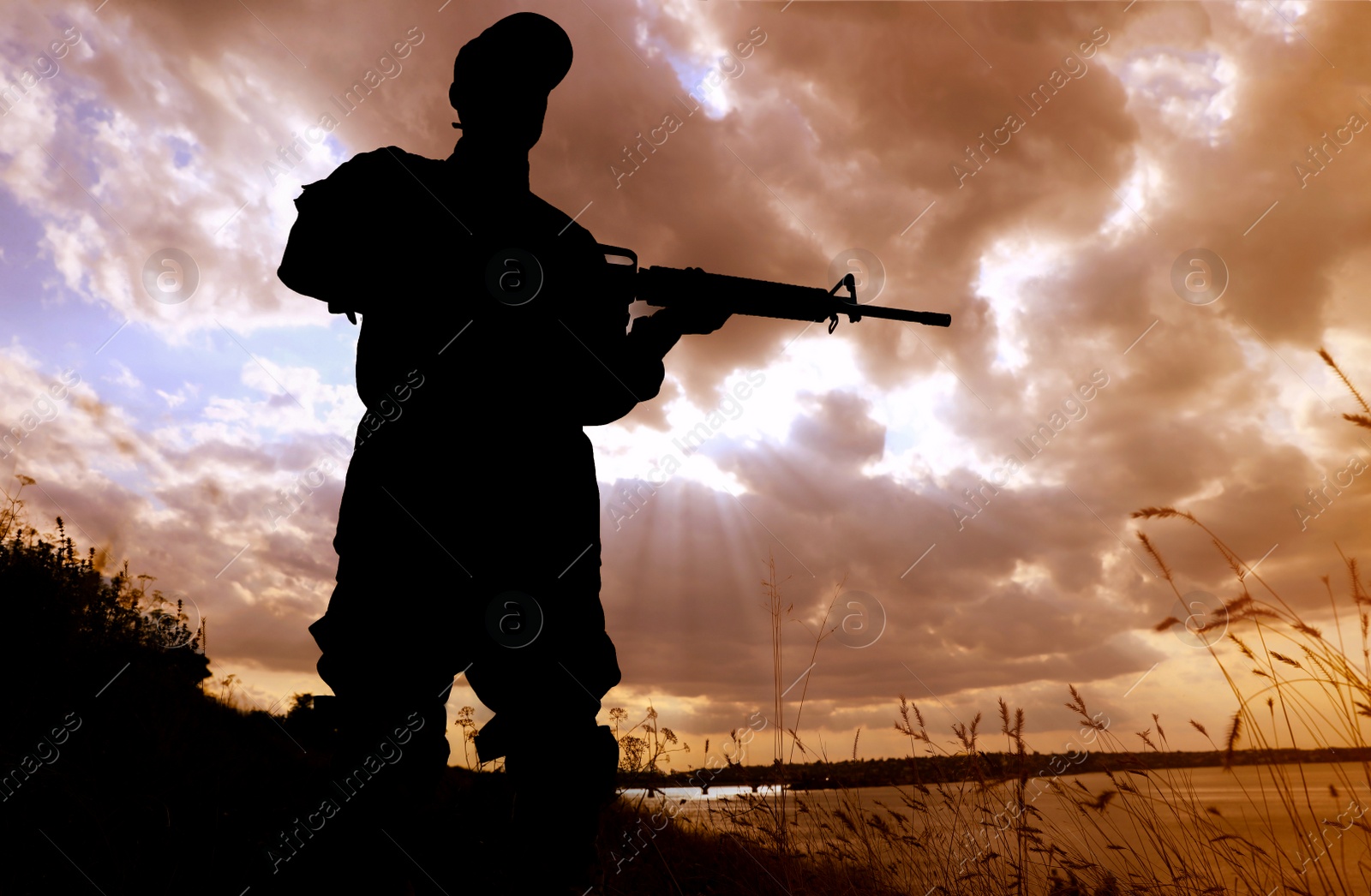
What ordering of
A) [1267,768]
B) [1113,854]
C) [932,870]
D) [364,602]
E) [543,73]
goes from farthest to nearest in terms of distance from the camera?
[932,870], [1113,854], [1267,768], [543,73], [364,602]

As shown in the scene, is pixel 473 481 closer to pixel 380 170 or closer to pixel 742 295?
pixel 380 170

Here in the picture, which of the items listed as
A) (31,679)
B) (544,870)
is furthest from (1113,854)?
(31,679)

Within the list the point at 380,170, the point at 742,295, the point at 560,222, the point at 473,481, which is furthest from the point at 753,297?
the point at 473,481

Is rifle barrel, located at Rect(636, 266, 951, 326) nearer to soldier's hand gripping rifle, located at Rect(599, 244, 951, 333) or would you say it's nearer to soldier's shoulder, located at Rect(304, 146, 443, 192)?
soldier's hand gripping rifle, located at Rect(599, 244, 951, 333)

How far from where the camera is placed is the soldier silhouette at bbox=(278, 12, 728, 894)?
1.89m

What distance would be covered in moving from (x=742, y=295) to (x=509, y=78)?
1.98 meters

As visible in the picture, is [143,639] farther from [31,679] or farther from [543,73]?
[543,73]

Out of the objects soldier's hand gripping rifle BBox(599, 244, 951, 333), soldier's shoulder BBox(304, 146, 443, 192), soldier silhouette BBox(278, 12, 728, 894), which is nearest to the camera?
soldier silhouette BBox(278, 12, 728, 894)

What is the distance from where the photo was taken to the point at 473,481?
1.99 m

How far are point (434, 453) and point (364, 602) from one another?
0.45 m

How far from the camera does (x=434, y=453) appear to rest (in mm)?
1982

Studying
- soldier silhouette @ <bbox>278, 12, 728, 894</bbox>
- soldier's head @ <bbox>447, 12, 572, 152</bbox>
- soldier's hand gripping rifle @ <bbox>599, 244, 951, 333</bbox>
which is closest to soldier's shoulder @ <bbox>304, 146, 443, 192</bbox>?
soldier silhouette @ <bbox>278, 12, 728, 894</bbox>

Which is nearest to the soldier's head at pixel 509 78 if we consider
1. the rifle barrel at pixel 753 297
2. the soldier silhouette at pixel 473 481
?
the soldier silhouette at pixel 473 481

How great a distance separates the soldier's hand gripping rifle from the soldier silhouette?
604 millimetres
